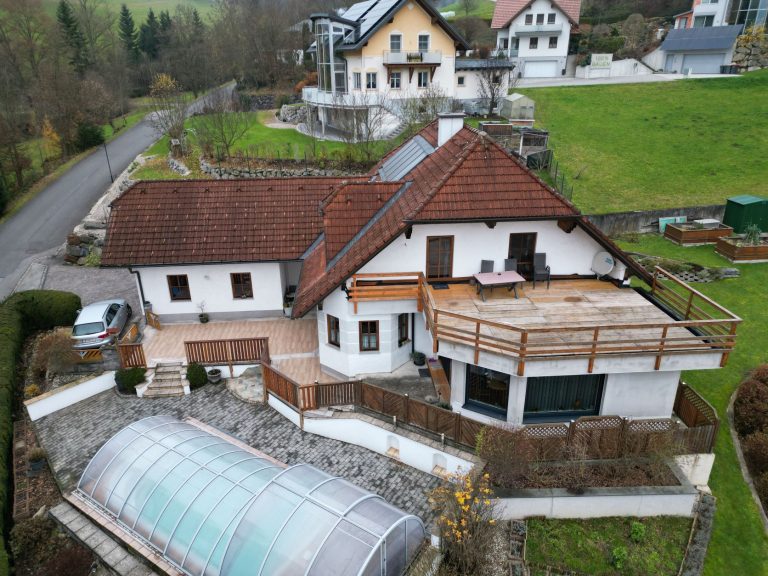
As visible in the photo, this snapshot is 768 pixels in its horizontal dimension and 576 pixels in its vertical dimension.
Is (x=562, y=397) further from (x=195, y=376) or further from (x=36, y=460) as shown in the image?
(x=36, y=460)

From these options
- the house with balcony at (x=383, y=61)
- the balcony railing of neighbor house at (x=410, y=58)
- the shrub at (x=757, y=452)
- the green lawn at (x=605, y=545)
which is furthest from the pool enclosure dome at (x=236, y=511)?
the balcony railing of neighbor house at (x=410, y=58)

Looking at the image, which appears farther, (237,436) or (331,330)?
(331,330)

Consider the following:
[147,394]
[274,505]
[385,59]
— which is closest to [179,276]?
[147,394]

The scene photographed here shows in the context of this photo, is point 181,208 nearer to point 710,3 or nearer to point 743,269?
point 743,269

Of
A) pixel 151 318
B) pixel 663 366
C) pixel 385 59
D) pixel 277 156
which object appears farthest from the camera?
pixel 385 59

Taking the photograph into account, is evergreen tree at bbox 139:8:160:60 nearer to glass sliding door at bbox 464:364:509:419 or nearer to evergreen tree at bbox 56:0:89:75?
evergreen tree at bbox 56:0:89:75

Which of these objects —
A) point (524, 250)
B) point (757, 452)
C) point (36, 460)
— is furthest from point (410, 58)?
point (36, 460)

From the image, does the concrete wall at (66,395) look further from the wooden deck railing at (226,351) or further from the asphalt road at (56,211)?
the asphalt road at (56,211)
